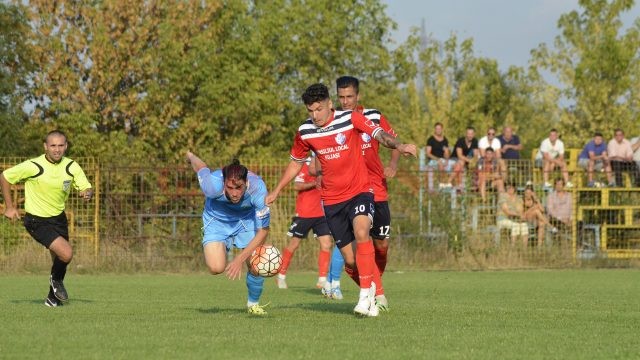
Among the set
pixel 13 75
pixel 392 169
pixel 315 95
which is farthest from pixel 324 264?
pixel 13 75

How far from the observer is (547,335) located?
10047mm

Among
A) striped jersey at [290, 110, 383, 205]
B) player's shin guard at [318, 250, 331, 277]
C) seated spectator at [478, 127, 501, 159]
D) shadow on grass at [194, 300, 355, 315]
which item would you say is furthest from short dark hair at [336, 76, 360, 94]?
seated spectator at [478, 127, 501, 159]

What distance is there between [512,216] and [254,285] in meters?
14.0

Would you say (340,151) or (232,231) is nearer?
(340,151)

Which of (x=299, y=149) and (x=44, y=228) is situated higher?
(x=299, y=149)

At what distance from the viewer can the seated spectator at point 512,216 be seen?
2525 cm

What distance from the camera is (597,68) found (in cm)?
4581

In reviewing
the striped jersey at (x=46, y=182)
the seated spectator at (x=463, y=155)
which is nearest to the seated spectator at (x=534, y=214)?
the seated spectator at (x=463, y=155)

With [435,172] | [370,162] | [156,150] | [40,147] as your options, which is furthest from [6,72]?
[370,162]

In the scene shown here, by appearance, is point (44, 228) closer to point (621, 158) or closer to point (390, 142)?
point (390, 142)

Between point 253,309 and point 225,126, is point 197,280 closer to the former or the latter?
point 253,309

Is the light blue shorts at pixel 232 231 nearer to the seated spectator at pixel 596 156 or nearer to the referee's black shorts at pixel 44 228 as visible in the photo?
the referee's black shorts at pixel 44 228

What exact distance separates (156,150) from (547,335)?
27.2 m

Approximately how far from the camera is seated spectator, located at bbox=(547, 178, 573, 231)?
84.0 feet
